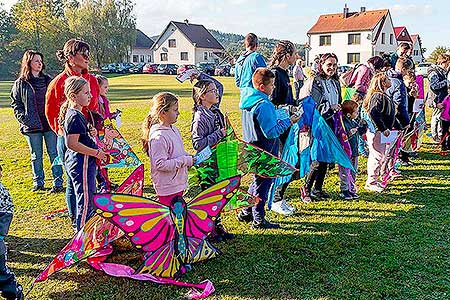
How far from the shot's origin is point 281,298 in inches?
145

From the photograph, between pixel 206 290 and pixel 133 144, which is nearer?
pixel 206 290

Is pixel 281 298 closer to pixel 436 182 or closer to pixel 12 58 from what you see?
pixel 436 182

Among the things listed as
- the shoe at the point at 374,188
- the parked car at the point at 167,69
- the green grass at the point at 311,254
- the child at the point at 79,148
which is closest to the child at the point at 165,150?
the child at the point at 79,148

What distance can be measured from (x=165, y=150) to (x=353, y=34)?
181 feet

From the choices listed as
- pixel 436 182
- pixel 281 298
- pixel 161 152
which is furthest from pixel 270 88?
pixel 436 182

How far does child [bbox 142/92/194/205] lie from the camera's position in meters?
3.92

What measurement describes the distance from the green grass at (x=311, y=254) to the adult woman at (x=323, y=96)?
30 cm

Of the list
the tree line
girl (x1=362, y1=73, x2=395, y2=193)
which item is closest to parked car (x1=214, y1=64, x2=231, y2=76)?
the tree line

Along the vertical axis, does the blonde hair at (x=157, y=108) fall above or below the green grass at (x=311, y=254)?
above

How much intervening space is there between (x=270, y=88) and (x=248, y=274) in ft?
6.02

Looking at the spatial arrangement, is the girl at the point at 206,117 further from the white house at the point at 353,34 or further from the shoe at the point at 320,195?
the white house at the point at 353,34

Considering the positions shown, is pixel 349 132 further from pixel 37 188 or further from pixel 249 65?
pixel 37 188

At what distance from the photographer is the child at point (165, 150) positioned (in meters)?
3.92

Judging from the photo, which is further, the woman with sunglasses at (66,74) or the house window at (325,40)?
the house window at (325,40)
